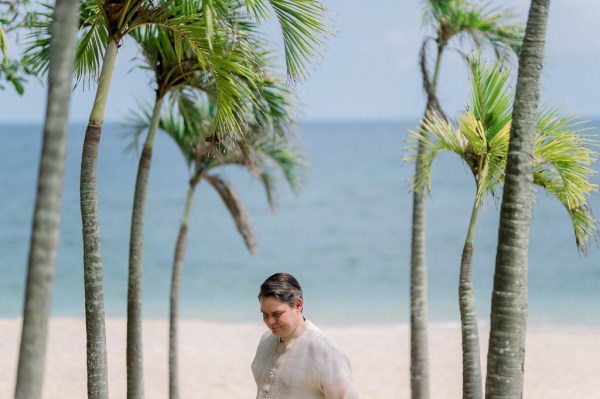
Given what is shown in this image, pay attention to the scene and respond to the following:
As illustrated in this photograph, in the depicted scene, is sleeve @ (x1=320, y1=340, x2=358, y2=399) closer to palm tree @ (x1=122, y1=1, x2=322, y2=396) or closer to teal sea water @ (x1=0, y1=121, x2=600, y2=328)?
palm tree @ (x1=122, y1=1, x2=322, y2=396)

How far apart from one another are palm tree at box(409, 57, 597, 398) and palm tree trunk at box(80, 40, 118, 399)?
209cm

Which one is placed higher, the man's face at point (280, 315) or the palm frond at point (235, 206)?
the palm frond at point (235, 206)

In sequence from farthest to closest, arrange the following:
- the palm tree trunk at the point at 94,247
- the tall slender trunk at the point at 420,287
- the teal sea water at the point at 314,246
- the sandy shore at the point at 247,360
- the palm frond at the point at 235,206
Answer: the teal sea water at the point at 314,246, the sandy shore at the point at 247,360, the palm frond at the point at 235,206, the tall slender trunk at the point at 420,287, the palm tree trunk at the point at 94,247

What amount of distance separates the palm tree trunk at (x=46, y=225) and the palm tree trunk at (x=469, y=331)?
3.42m

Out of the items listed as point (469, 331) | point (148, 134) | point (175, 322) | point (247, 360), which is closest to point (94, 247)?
point (148, 134)

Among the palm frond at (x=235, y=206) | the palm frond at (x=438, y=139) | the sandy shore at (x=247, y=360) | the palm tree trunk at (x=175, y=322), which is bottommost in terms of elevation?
the sandy shore at (x=247, y=360)

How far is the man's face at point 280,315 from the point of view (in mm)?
4910

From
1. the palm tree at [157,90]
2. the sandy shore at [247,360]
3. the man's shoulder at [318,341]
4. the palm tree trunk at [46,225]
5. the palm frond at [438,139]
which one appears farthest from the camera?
the sandy shore at [247,360]

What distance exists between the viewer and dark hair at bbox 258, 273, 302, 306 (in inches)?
192

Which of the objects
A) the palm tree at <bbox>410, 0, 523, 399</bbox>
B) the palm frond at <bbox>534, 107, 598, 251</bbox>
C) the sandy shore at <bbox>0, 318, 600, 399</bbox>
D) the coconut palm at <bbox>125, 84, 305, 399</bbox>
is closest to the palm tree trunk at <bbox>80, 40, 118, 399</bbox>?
the palm frond at <bbox>534, 107, 598, 251</bbox>

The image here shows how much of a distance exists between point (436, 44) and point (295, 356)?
18.4ft

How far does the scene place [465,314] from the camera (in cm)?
730

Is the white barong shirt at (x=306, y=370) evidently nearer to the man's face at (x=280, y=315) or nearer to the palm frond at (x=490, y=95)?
the man's face at (x=280, y=315)

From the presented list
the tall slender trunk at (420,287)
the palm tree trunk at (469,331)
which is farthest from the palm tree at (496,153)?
the tall slender trunk at (420,287)
